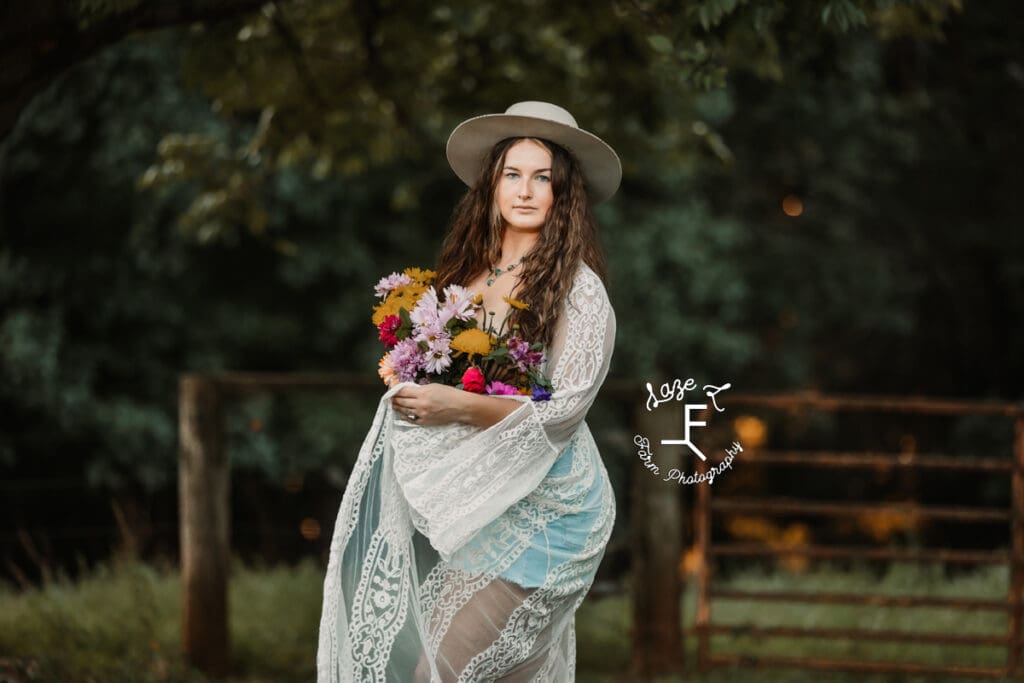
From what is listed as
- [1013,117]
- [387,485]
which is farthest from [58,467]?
[1013,117]

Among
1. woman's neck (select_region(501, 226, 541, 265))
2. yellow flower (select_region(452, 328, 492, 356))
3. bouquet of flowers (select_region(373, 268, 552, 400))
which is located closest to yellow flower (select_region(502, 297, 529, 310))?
bouquet of flowers (select_region(373, 268, 552, 400))

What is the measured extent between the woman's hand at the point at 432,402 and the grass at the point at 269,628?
2.35m

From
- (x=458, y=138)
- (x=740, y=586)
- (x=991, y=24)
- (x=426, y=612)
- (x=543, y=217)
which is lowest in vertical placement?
(x=740, y=586)

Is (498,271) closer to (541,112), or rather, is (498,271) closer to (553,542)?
(541,112)

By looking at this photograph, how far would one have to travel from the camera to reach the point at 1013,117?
31.3 feet

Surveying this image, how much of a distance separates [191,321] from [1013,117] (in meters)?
7.02

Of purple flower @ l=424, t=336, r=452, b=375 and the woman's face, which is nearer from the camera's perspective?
purple flower @ l=424, t=336, r=452, b=375

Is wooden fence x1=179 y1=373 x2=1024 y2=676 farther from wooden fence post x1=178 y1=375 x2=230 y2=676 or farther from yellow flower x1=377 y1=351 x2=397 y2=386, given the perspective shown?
yellow flower x1=377 y1=351 x2=397 y2=386

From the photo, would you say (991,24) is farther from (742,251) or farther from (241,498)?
(241,498)

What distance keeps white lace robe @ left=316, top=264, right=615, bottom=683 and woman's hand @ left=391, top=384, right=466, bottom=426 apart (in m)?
0.08

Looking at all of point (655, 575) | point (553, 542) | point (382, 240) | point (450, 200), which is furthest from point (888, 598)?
point (382, 240)

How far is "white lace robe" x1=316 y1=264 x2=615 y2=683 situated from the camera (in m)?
3.00

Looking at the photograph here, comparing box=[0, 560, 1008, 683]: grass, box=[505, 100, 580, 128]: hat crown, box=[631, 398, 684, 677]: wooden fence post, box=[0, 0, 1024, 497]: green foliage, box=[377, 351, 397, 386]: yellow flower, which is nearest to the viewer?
box=[377, 351, 397, 386]: yellow flower

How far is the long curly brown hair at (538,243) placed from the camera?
10.3ft
